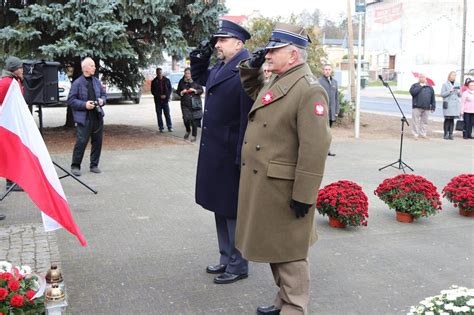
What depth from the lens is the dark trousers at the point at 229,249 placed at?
4734 millimetres

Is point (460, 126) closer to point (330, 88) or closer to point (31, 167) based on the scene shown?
point (330, 88)

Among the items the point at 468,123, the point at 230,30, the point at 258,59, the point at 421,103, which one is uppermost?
the point at 230,30

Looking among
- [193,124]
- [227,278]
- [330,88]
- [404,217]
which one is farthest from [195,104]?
[227,278]

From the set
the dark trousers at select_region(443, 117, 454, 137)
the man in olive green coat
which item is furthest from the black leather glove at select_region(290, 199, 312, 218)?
the dark trousers at select_region(443, 117, 454, 137)

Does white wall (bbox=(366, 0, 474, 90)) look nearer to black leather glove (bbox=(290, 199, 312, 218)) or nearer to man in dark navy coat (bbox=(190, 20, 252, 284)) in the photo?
man in dark navy coat (bbox=(190, 20, 252, 284))

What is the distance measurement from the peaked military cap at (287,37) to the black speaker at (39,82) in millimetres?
6199

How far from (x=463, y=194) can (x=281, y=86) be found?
14.3 feet

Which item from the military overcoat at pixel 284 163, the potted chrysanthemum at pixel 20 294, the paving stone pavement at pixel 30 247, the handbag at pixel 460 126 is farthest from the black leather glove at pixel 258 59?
the handbag at pixel 460 126

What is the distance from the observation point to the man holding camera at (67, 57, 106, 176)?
30.4ft

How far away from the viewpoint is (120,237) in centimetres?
614

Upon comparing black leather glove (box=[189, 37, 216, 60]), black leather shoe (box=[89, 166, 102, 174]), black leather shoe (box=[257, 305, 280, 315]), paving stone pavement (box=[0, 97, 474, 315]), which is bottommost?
paving stone pavement (box=[0, 97, 474, 315])

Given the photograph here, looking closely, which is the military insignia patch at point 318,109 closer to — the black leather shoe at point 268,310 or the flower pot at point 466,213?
the black leather shoe at point 268,310

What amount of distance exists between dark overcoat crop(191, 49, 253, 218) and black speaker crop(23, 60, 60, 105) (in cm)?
520

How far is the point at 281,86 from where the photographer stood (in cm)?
373
